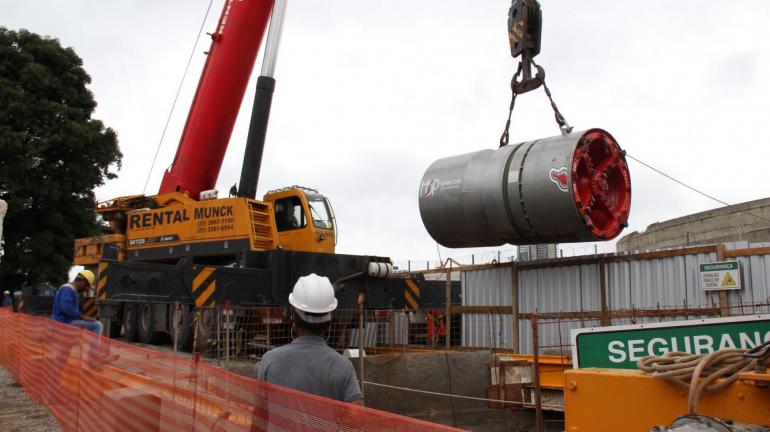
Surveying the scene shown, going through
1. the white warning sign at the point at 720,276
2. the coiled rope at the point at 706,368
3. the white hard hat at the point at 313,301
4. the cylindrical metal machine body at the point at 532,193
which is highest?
the cylindrical metal machine body at the point at 532,193

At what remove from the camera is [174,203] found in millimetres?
12641

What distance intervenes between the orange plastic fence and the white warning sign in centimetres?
593

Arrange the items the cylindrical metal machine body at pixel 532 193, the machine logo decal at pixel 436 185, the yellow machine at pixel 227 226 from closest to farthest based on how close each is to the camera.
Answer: the cylindrical metal machine body at pixel 532 193
the machine logo decal at pixel 436 185
the yellow machine at pixel 227 226

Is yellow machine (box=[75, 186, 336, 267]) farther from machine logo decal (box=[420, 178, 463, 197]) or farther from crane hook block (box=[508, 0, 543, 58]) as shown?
crane hook block (box=[508, 0, 543, 58])

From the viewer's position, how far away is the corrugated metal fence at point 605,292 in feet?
23.5

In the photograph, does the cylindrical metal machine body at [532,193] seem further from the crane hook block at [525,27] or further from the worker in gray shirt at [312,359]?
the worker in gray shirt at [312,359]

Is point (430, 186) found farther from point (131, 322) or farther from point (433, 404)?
point (131, 322)

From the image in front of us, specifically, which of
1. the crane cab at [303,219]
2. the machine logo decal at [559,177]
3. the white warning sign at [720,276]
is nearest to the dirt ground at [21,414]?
the crane cab at [303,219]

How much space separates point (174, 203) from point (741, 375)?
11532 mm

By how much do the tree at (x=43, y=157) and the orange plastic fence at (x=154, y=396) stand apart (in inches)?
635

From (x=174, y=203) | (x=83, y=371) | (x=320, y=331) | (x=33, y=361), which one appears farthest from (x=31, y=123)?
(x=320, y=331)

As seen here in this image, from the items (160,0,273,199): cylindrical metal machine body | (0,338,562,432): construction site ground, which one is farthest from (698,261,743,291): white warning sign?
(160,0,273,199): cylindrical metal machine body

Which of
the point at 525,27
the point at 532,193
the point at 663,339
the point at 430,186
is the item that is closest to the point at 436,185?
the point at 430,186

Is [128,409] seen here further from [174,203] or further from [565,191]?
[174,203]
